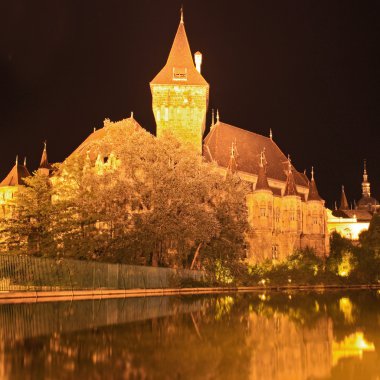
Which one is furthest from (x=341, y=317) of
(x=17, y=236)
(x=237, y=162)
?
(x=237, y=162)

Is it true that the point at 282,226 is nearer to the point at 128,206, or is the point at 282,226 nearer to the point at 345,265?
the point at 345,265

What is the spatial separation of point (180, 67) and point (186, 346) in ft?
186

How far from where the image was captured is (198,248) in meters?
45.5

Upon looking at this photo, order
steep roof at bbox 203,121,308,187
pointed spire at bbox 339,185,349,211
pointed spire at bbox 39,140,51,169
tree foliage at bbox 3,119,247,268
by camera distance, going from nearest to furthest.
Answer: tree foliage at bbox 3,119,247,268
steep roof at bbox 203,121,308,187
pointed spire at bbox 39,140,51,169
pointed spire at bbox 339,185,349,211

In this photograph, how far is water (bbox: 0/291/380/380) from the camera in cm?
1066

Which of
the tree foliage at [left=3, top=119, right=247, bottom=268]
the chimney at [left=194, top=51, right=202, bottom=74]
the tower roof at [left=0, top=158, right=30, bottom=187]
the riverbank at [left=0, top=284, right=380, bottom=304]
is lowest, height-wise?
the riverbank at [left=0, top=284, right=380, bottom=304]

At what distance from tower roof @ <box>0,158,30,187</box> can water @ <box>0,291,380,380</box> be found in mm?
65059

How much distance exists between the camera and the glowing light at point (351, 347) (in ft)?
41.5

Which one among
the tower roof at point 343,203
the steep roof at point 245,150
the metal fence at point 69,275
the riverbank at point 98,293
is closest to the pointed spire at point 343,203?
the tower roof at point 343,203

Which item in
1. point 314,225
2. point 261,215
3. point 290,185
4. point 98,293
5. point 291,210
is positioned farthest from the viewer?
point 314,225

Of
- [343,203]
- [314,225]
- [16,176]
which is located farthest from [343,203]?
[16,176]

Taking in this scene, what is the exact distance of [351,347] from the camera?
1384cm

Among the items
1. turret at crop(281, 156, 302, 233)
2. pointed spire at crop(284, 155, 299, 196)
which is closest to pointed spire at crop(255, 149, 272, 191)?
turret at crop(281, 156, 302, 233)

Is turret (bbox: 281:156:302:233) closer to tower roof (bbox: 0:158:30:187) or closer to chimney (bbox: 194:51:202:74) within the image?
chimney (bbox: 194:51:202:74)
